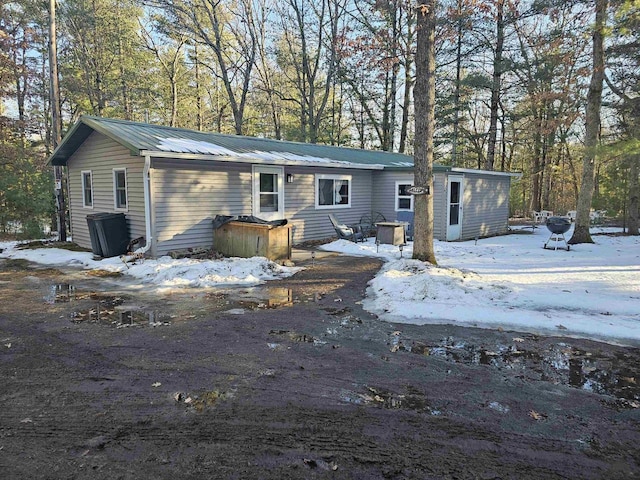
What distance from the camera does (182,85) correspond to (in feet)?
81.6

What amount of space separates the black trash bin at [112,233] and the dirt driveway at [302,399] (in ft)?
13.8

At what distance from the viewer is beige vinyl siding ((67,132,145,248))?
9.16 metres

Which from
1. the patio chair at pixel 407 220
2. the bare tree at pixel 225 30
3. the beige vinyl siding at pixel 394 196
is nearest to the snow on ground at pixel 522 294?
the patio chair at pixel 407 220

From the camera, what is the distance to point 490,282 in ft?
21.8

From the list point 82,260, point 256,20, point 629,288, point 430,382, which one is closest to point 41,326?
point 430,382

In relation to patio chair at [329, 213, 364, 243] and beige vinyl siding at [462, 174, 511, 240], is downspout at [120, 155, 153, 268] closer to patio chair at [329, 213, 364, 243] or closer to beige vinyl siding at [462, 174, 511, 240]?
patio chair at [329, 213, 364, 243]

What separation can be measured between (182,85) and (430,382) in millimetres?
25626

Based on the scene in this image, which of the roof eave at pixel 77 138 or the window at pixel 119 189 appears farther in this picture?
the window at pixel 119 189

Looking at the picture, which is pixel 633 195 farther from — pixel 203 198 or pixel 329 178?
pixel 203 198

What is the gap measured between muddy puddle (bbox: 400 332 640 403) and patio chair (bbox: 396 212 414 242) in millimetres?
8309

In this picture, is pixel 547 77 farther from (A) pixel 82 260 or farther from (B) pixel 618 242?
(A) pixel 82 260

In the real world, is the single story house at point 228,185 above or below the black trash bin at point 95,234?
above

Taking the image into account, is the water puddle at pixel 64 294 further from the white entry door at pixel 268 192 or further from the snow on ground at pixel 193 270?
the white entry door at pixel 268 192

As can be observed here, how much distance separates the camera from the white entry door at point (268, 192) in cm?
1075
